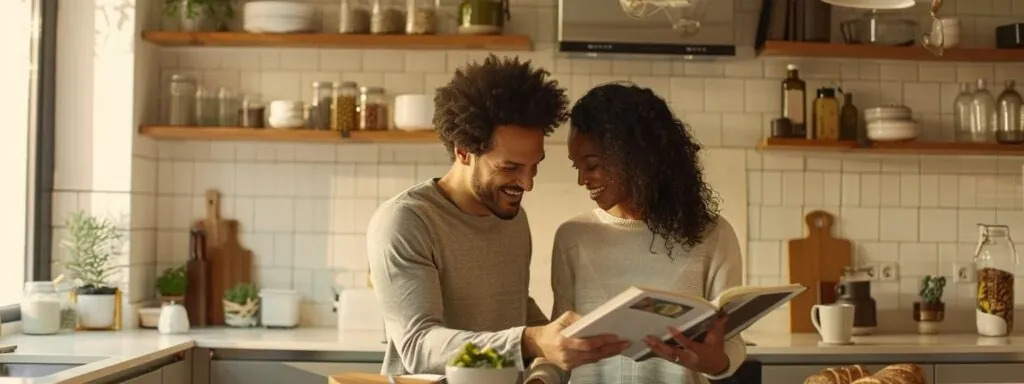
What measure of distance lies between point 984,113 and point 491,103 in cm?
311

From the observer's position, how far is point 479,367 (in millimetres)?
2248

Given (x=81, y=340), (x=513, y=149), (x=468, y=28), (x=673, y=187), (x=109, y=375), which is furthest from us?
(x=468, y=28)

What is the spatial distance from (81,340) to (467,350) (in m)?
2.50

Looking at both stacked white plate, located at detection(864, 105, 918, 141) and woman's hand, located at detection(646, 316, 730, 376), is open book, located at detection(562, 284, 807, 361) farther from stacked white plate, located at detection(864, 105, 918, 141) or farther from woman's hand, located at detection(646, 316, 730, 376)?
stacked white plate, located at detection(864, 105, 918, 141)

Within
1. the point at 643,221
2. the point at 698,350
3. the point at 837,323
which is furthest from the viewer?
the point at 837,323

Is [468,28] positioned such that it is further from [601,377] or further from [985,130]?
→ [601,377]

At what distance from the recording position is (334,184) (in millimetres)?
5160

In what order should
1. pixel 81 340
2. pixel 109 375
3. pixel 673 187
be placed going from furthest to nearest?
pixel 81 340 < pixel 109 375 < pixel 673 187

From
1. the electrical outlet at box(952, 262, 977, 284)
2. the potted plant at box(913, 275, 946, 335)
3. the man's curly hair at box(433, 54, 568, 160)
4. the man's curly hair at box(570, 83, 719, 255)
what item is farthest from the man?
the electrical outlet at box(952, 262, 977, 284)

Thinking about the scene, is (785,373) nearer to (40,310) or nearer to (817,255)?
(817,255)

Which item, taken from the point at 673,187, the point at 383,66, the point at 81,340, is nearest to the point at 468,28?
the point at 383,66

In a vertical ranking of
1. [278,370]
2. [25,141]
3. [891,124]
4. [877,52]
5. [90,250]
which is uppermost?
[877,52]

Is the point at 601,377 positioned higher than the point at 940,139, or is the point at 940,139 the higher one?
the point at 940,139

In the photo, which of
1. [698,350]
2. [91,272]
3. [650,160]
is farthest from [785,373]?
[91,272]
